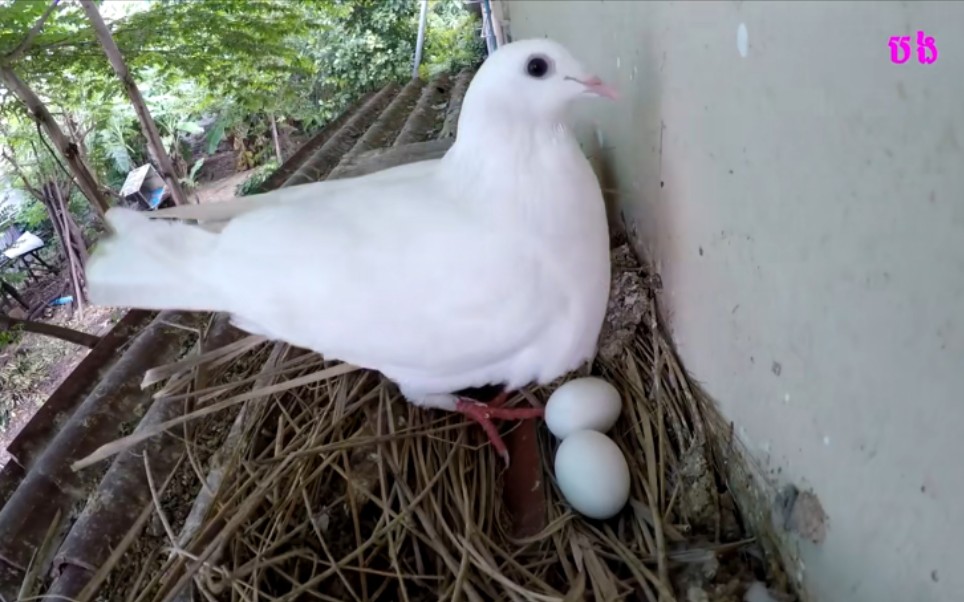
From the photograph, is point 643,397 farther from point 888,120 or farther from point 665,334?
point 888,120

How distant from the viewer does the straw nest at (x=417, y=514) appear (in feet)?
3.19

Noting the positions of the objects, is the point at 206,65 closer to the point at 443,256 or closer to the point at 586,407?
the point at 443,256

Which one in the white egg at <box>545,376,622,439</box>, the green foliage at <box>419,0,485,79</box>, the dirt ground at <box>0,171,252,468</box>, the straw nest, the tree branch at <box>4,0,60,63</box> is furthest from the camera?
the green foliage at <box>419,0,485,79</box>

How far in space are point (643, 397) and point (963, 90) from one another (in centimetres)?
82

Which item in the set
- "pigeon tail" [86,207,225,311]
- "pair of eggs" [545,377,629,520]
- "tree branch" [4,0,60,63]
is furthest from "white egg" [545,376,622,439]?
"tree branch" [4,0,60,63]

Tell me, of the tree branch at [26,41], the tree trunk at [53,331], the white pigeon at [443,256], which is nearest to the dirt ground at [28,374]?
the tree trunk at [53,331]

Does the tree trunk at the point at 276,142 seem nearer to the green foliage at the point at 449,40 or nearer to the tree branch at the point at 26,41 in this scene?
the green foliage at the point at 449,40

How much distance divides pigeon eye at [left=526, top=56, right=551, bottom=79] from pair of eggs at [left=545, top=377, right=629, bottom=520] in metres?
0.55

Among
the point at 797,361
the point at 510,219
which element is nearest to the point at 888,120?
the point at 797,361

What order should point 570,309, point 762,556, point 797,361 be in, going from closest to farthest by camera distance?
point 797,361 → point 762,556 → point 570,309

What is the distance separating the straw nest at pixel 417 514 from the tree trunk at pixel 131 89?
1.71 metres

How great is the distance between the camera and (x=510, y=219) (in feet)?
3.48

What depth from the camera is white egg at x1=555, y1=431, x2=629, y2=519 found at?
1023mm

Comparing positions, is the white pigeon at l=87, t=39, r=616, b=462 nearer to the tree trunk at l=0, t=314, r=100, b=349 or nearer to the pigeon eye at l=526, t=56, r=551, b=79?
the pigeon eye at l=526, t=56, r=551, b=79
